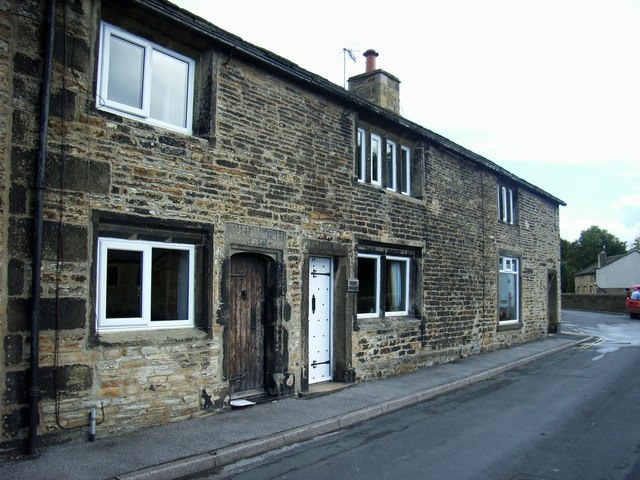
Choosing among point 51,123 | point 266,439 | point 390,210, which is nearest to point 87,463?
point 266,439

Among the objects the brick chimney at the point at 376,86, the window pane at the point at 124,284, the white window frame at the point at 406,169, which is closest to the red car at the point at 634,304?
the brick chimney at the point at 376,86

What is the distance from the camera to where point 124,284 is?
715cm

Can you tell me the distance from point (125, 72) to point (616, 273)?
7489 cm

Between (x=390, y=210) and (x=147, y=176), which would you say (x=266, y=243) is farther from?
(x=390, y=210)

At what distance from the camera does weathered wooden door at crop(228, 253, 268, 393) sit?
859cm

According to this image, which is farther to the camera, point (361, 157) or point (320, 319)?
point (361, 157)

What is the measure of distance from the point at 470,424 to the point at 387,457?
210cm

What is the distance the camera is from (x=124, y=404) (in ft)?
22.3

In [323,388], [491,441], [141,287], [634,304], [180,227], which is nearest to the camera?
[491,441]

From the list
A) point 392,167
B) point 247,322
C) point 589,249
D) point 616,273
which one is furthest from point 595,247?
point 247,322

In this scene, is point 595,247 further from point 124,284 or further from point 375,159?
point 124,284

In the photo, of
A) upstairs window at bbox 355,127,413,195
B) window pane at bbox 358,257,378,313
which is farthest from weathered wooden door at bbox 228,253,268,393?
upstairs window at bbox 355,127,413,195

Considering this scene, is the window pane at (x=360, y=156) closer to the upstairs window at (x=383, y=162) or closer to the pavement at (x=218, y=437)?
the upstairs window at (x=383, y=162)

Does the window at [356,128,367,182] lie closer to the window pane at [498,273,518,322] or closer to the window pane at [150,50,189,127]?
the window pane at [150,50,189,127]
